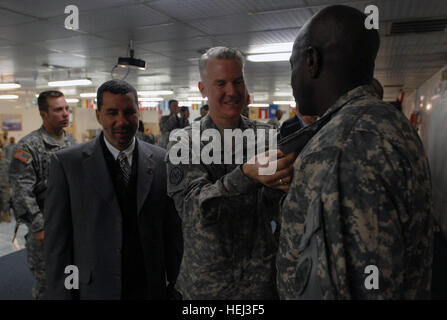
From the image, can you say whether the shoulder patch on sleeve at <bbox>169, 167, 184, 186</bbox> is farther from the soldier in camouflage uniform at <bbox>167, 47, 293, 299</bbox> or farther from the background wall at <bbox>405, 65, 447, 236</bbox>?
the background wall at <bbox>405, 65, 447, 236</bbox>

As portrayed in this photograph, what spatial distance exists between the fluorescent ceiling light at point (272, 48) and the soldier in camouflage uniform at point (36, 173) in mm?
3659

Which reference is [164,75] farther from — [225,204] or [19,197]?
[225,204]

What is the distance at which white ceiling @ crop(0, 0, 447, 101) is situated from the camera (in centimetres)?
358

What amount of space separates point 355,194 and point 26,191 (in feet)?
7.70

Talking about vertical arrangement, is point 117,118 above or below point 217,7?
below

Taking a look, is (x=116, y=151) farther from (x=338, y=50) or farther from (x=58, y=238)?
(x=338, y=50)

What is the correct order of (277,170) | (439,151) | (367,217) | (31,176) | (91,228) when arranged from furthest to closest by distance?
(439,151) < (31,176) < (91,228) < (277,170) < (367,217)

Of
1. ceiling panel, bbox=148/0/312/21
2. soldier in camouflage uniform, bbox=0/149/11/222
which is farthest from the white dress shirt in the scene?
soldier in camouflage uniform, bbox=0/149/11/222

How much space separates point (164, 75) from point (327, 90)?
8197mm

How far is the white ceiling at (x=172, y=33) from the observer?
11.7 feet

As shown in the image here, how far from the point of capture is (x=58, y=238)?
1.51 m

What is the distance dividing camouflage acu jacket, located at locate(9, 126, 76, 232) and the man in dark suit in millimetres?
900

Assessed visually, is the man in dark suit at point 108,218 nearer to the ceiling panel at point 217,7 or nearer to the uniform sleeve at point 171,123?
the ceiling panel at point 217,7

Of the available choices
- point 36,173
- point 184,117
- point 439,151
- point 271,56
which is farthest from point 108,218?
point 439,151
